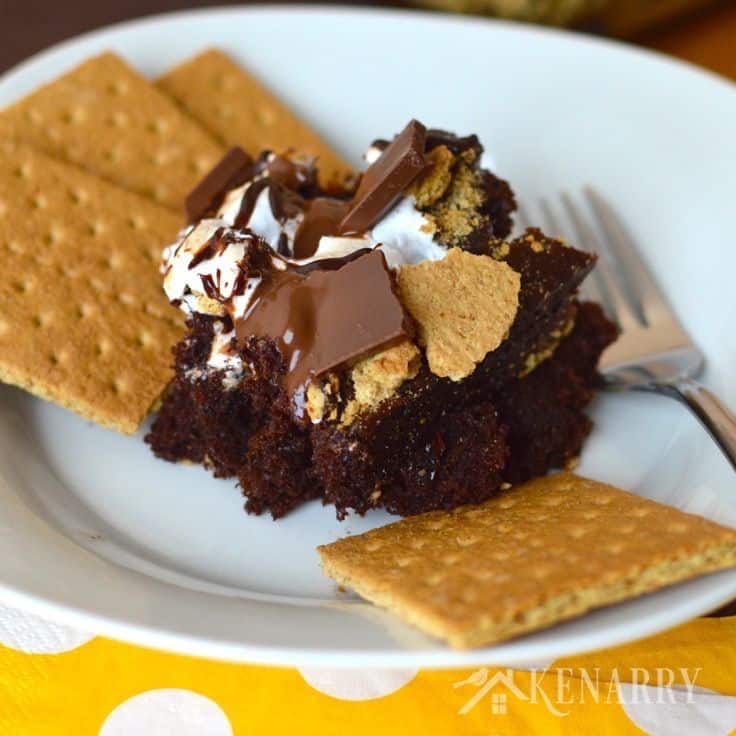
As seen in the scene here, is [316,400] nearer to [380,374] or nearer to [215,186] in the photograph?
[380,374]

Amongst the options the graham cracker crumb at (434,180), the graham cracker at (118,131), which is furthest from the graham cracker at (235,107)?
the graham cracker crumb at (434,180)

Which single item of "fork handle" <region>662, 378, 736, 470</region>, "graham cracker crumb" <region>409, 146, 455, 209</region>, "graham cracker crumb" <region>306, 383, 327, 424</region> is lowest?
"fork handle" <region>662, 378, 736, 470</region>

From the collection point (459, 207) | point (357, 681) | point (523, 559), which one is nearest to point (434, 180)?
point (459, 207)

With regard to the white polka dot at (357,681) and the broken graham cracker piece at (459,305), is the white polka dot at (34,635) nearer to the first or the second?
the white polka dot at (357,681)

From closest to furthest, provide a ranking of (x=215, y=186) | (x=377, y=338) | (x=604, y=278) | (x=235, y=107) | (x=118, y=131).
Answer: (x=377, y=338) < (x=215, y=186) < (x=604, y=278) < (x=118, y=131) < (x=235, y=107)

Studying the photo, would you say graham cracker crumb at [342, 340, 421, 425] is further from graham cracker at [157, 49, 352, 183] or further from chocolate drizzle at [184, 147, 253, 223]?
graham cracker at [157, 49, 352, 183]

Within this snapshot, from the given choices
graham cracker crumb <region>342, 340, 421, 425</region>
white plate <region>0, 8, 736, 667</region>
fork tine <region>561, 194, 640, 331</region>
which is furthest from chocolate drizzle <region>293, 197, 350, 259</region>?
fork tine <region>561, 194, 640, 331</region>

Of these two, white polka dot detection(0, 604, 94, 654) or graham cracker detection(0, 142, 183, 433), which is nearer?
white polka dot detection(0, 604, 94, 654)
